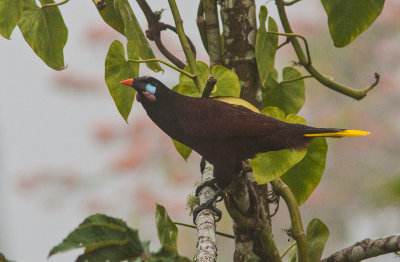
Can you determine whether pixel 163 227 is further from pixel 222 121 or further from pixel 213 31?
pixel 213 31

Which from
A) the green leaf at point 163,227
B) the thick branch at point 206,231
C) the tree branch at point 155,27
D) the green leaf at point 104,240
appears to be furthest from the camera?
the tree branch at point 155,27

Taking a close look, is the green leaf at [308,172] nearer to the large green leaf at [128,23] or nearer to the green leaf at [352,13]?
the green leaf at [352,13]

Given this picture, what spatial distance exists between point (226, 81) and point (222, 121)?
0.31 ft

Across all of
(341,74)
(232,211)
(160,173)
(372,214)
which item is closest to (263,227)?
(232,211)

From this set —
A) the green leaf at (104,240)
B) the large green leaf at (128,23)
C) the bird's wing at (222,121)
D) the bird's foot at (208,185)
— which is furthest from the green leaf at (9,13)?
the green leaf at (104,240)

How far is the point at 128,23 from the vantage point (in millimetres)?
1150

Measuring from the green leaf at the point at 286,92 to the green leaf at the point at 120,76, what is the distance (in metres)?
0.33

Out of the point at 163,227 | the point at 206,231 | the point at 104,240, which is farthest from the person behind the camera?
the point at 163,227

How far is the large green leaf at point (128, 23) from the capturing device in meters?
1.15

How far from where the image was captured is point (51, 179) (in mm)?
Result: 4992

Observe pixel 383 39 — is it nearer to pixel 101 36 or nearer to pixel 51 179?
pixel 101 36

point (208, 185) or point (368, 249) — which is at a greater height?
point (208, 185)

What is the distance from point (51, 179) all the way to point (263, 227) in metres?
4.11

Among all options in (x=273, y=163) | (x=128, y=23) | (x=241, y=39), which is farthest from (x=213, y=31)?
(x=273, y=163)
